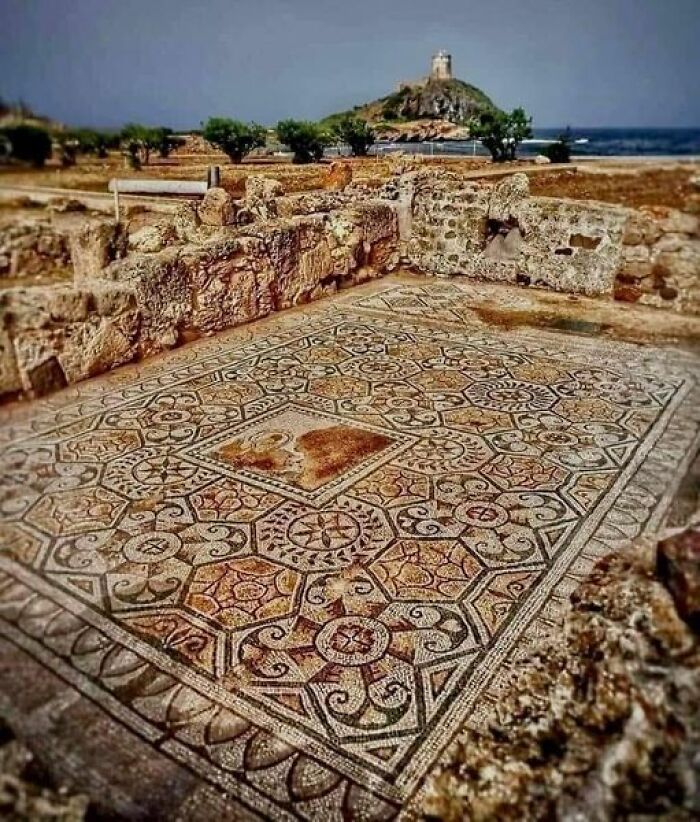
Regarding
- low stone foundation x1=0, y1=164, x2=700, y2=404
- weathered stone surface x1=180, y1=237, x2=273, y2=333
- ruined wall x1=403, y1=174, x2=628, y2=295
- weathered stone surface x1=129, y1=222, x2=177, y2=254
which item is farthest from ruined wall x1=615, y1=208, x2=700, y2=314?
weathered stone surface x1=129, y1=222, x2=177, y2=254

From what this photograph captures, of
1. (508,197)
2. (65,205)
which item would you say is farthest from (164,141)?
(508,197)

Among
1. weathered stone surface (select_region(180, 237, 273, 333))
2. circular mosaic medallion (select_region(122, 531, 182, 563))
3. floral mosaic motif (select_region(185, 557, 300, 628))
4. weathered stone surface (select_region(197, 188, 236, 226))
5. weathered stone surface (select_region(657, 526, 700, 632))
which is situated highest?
weathered stone surface (select_region(197, 188, 236, 226))

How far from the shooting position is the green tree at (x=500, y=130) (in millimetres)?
2650

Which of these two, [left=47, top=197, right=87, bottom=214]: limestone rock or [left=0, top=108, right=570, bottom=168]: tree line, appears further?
[left=47, top=197, right=87, bottom=214]: limestone rock

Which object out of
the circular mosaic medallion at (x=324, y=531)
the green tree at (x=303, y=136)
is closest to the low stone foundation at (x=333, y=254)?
the green tree at (x=303, y=136)

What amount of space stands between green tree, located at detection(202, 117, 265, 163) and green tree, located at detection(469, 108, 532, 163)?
93 centimetres

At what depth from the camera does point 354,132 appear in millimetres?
2580

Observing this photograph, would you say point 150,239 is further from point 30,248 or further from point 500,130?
point 30,248

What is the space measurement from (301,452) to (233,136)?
130cm

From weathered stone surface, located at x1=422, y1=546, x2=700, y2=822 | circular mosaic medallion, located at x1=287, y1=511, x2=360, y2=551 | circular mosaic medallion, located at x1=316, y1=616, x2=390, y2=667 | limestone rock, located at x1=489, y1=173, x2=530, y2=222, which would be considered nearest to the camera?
weathered stone surface, located at x1=422, y1=546, x2=700, y2=822

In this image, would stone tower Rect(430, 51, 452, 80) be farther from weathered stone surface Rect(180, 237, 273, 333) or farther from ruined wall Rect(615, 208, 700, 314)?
weathered stone surface Rect(180, 237, 273, 333)

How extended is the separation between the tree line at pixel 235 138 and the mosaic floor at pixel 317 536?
438mm

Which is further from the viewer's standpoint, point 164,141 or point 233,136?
point 233,136

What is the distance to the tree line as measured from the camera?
1.01 meters
